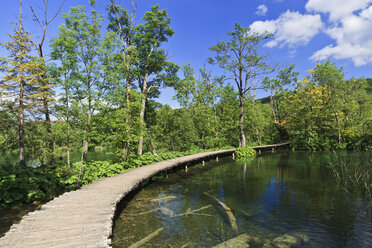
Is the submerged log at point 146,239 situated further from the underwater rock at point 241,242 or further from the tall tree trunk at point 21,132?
the tall tree trunk at point 21,132

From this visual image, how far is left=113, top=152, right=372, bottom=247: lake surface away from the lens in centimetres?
589

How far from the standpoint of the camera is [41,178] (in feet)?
29.2

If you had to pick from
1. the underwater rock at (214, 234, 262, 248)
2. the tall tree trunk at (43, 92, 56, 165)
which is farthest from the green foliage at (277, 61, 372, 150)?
the tall tree trunk at (43, 92, 56, 165)

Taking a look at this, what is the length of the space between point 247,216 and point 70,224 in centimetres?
564

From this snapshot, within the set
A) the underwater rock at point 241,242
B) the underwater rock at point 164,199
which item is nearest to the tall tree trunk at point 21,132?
the underwater rock at point 164,199

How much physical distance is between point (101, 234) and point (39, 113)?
10.7m

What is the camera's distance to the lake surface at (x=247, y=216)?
5.89 m

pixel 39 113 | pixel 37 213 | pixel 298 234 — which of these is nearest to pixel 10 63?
pixel 39 113

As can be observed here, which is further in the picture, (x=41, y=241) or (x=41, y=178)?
(x=41, y=178)

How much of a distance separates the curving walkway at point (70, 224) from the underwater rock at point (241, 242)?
2.95 m

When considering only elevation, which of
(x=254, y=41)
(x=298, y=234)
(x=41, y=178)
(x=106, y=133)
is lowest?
(x=298, y=234)

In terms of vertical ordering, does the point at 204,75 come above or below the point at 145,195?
above

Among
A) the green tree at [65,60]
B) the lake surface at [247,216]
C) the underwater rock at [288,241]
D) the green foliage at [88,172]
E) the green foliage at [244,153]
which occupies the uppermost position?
the green tree at [65,60]

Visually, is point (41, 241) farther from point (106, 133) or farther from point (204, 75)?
point (204, 75)
